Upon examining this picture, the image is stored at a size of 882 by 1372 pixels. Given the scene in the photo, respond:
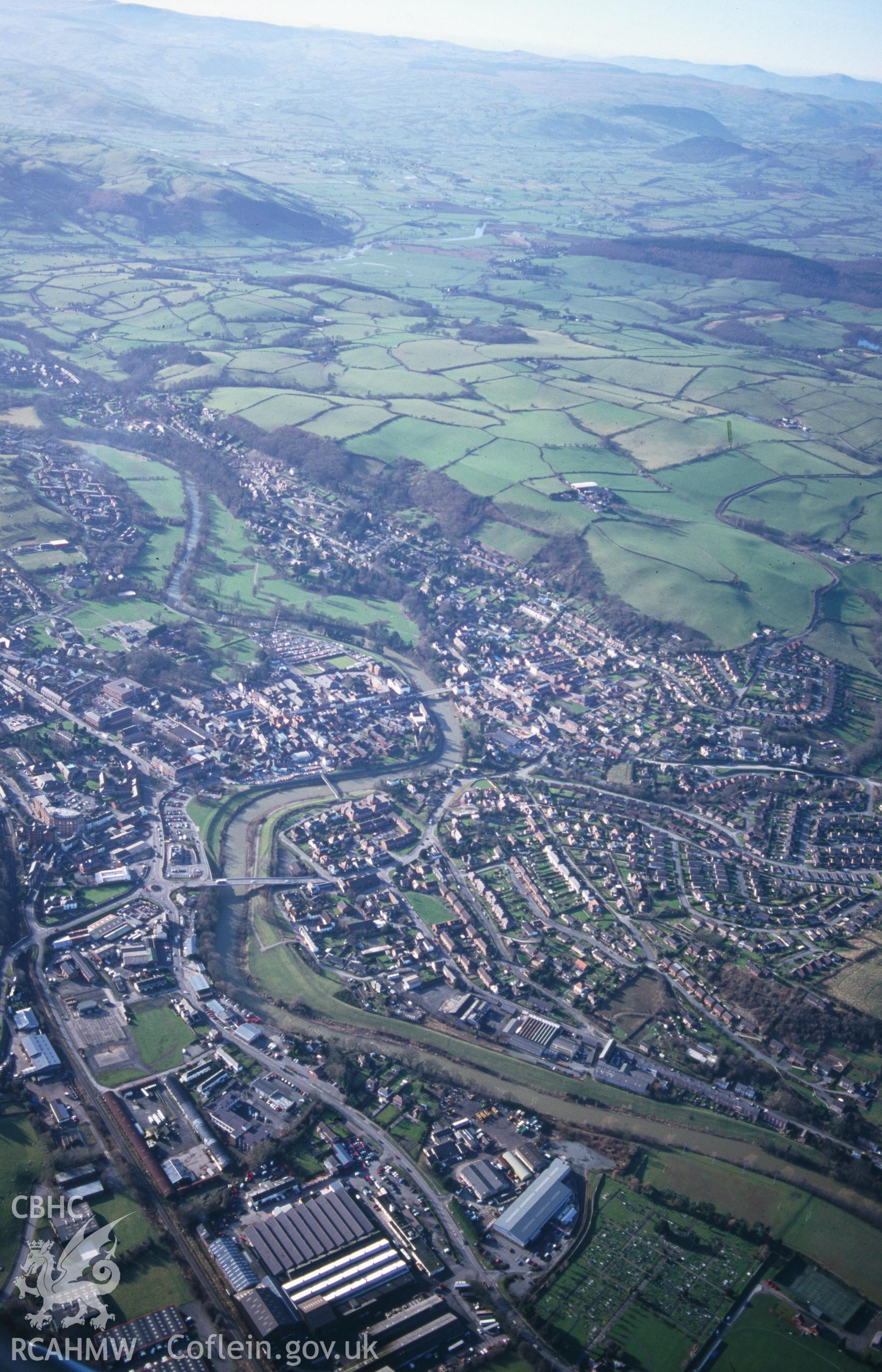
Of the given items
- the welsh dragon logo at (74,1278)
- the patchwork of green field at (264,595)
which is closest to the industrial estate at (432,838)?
the welsh dragon logo at (74,1278)

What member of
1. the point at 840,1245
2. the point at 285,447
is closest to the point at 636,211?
the point at 285,447

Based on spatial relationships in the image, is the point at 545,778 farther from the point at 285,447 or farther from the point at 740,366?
the point at 740,366

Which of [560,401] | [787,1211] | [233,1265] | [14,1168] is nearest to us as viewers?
[233,1265]

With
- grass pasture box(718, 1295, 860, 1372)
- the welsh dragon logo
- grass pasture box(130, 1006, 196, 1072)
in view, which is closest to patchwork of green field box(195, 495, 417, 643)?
grass pasture box(130, 1006, 196, 1072)

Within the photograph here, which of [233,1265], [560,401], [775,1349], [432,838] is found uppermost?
[560,401]

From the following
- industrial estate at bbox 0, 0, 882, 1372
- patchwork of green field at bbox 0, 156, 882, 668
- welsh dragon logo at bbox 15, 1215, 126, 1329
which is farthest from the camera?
patchwork of green field at bbox 0, 156, 882, 668

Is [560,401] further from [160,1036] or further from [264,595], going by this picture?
[160,1036]

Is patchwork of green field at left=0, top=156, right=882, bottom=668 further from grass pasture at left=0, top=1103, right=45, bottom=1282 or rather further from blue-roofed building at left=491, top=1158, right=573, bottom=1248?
blue-roofed building at left=491, top=1158, right=573, bottom=1248

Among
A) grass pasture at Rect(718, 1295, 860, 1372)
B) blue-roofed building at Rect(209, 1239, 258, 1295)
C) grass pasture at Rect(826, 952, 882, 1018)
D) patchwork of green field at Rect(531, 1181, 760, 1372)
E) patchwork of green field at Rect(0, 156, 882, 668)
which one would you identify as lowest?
grass pasture at Rect(718, 1295, 860, 1372)

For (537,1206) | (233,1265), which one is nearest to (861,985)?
(537,1206)
